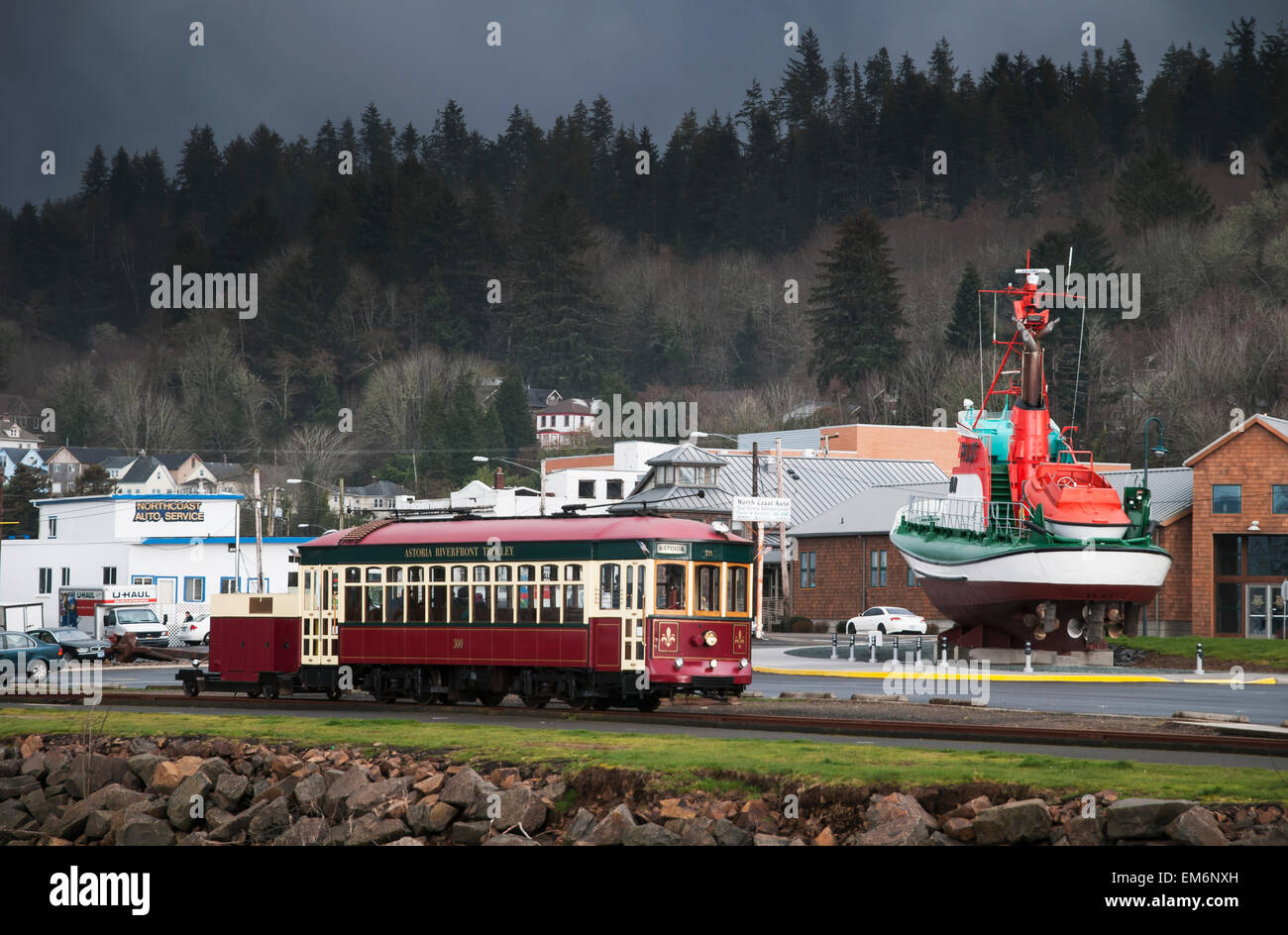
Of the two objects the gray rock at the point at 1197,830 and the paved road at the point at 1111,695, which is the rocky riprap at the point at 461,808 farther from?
the paved road at the point at 1111,695

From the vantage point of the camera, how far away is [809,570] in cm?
7475

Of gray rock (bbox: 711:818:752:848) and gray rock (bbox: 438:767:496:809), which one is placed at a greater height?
gray rock (bbox: 438:767:496:809)

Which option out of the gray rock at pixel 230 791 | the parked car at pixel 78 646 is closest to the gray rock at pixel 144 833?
the gray rock at pixel 230 791

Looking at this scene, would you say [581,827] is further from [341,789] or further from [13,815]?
[13,815]

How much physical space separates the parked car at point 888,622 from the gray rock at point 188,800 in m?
43.4

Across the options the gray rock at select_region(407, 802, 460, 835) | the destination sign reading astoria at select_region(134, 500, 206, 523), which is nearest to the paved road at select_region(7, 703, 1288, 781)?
the gray rock at select_region(407, 802, 460, 835)

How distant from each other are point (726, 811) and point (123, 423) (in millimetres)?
139228

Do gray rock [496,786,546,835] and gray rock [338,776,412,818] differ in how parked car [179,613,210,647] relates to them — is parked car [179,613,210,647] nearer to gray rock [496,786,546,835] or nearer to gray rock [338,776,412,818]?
gray rock [338,776,412,818]

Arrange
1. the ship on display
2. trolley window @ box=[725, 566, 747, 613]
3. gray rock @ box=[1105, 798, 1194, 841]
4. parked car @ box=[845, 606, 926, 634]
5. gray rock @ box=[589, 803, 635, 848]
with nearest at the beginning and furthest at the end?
gray rock @ box=[1105, 798, 1194, 841], gray rock @ box=[589, 803, 635, 848], trolley window @ box=[725, 566, 747, 613], the ship on display, parked car @ box=[845, 606, 926, 634]

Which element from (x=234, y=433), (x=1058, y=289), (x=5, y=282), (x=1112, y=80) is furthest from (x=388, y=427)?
(x=1112, y=80)

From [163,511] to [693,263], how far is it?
11076cm

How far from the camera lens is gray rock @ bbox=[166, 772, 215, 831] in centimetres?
2114

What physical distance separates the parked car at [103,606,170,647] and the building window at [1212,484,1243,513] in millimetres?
39104

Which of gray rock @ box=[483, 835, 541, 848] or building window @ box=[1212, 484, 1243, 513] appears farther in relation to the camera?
building window @ box=[1212, 484, 1243, 513]
